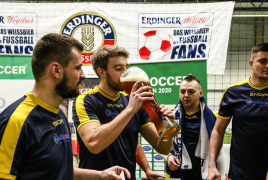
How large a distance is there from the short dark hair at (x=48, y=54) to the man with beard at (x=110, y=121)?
0.45m

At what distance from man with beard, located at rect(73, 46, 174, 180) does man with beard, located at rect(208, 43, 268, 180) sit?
982 millimetres

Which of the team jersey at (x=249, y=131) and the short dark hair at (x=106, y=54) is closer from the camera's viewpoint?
the short dark hair at (x=106, y=54)

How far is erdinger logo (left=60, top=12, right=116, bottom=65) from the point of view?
16.0 ft

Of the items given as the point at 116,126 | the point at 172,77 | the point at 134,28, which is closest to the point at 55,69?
the point at 116,126

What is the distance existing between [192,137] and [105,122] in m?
1.71

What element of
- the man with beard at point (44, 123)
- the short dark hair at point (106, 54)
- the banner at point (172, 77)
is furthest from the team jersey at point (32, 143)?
the banner at point (172, 77)

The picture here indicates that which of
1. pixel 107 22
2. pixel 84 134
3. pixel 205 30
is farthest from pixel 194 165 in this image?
pixel 107 22

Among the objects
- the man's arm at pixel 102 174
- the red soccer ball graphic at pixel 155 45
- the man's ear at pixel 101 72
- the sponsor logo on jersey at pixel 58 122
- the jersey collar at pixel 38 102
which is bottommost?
the man's arm at pixel 102 174

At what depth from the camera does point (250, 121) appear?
95.1 inches

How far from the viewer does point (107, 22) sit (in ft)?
16.2

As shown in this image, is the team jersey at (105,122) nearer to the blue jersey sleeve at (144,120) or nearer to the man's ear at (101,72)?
the blue jersey sleeve at (144,120)

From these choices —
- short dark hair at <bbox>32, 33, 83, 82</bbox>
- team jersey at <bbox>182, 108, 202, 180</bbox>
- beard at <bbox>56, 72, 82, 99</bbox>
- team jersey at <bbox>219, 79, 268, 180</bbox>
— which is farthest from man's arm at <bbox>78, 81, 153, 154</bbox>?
team jersey at <bbox>182, 108, 202, 180</bbox>

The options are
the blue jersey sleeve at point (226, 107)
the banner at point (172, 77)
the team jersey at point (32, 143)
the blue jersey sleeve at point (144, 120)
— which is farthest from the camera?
the banner at point (172, 77)

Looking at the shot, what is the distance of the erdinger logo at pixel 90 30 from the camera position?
16.0 feet
